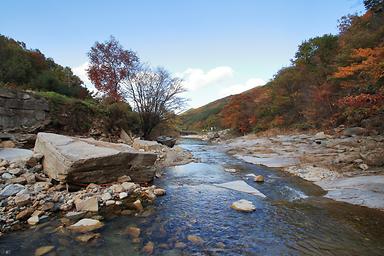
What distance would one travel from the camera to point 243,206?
18.2 ft

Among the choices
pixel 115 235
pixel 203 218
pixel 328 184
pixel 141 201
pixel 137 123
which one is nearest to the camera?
pixel 115 235

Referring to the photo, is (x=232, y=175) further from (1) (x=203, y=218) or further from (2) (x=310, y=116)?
(2) (x=310, y=116)

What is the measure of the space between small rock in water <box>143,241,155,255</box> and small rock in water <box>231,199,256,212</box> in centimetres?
226

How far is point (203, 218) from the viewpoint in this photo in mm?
5035

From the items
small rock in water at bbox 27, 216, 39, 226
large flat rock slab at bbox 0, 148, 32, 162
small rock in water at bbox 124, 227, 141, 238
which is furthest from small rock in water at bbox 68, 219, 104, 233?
large flat rock slab at bbox 0, 148, 32, 162

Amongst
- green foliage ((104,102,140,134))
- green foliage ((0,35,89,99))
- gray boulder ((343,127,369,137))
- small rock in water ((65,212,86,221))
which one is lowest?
small rock in water ((65,212,86,221))

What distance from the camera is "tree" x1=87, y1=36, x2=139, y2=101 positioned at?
822 inches

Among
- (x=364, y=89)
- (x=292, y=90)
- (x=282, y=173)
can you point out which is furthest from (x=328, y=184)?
(x=292, y=90)

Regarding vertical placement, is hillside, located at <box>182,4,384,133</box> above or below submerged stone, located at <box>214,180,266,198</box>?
above

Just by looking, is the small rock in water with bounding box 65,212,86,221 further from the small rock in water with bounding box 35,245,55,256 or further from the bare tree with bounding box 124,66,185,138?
the bare tree with bounding box 124,66,185,138

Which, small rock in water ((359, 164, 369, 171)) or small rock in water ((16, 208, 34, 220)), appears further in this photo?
small rock in water ((359, 164, 369, 171))

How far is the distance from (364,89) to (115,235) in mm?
17818

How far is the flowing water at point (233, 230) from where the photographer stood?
3.75 m

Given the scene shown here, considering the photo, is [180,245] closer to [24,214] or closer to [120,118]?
[24,214]
